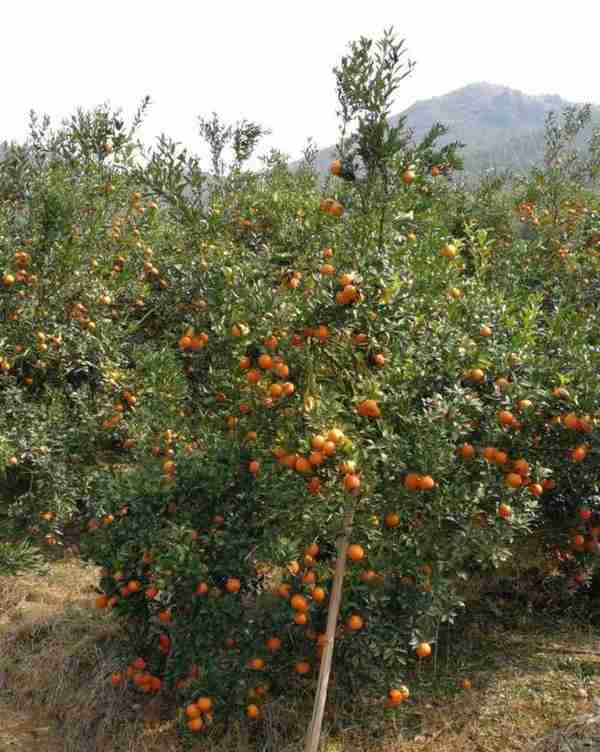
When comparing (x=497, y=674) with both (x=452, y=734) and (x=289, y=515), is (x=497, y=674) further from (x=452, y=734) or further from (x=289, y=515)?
(x=289, y=515)

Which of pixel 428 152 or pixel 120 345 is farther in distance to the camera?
pixel 120 345

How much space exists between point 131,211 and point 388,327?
17.1 feet

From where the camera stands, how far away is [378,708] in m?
4.03

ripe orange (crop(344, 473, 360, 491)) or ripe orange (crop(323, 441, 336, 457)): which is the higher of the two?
ripe orange (crop(323, 441, 336, 457))

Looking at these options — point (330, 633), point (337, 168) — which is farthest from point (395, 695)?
point (337, 168)

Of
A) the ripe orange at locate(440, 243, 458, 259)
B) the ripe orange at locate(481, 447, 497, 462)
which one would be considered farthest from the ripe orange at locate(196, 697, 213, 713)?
the ripe orange at locate(440, 243, 458, 259)

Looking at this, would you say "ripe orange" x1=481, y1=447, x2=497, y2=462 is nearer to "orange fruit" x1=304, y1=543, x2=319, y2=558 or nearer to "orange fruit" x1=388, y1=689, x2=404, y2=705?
"orange fruit" x1=304, y1=543, x2=319, y2=558

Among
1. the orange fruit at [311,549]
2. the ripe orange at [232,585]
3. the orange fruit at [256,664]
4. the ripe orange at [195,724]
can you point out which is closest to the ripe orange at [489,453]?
the orange fruit at [311,549]

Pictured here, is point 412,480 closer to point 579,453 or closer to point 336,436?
point 336,436

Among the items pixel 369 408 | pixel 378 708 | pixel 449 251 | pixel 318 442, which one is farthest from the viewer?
pixel 378 708

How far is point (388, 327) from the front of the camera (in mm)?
3135

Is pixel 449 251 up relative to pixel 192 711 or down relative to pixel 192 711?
up

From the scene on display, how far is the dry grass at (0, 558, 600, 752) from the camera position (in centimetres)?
380

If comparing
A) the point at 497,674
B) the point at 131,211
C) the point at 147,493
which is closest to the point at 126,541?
the point at 147,493
